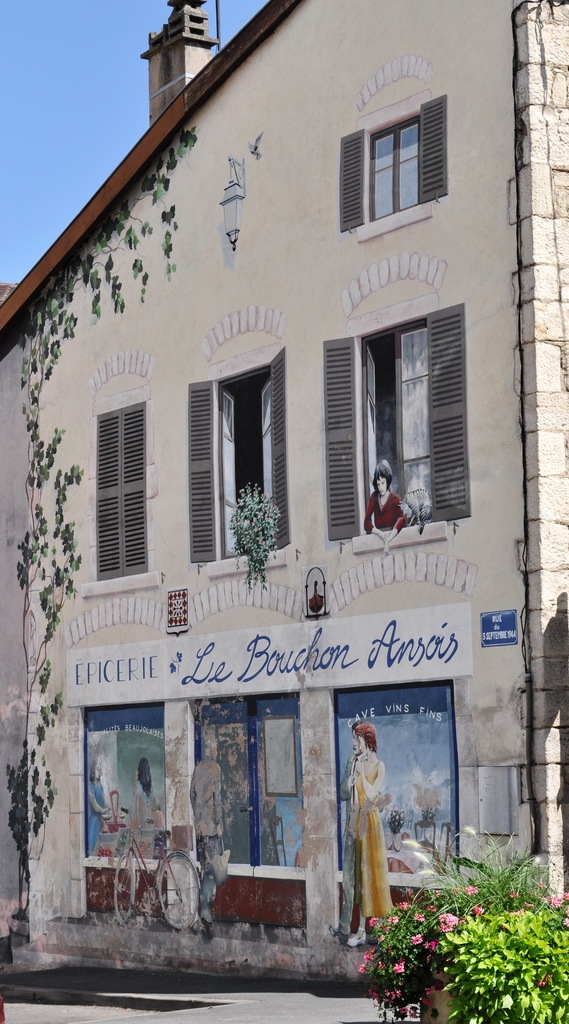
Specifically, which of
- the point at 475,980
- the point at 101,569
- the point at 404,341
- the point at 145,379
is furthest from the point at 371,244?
the point at 475,980

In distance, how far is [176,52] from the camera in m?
18.5

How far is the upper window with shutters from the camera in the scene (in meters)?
13.5

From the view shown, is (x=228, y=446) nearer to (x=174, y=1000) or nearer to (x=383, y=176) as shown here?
(x=383, y=176)

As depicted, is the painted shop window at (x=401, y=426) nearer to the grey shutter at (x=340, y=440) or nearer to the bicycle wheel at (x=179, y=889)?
the grey shutter at (x=340, y=440)

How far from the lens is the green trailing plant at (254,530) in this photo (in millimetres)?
15172

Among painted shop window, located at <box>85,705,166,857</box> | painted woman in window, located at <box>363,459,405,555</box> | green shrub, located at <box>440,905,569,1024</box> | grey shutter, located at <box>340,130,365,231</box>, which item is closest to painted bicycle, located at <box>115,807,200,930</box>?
painted shop window, located at <box>85,705,166,857</box>

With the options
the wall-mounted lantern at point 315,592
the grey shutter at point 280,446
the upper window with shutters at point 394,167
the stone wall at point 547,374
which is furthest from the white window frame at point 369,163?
the wall-mounted lantern at point 315,592

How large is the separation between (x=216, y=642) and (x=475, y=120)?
5647mm

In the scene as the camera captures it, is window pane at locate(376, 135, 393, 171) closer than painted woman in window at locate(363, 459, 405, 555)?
No

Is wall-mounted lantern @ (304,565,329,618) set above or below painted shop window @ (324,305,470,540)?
below

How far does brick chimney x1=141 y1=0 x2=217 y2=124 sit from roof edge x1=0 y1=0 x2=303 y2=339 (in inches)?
42.6

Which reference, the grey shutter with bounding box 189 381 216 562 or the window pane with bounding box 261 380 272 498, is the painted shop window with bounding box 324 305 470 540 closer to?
the window pane with bounding box 261 380 272 498

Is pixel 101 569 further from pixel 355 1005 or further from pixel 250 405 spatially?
pixel 355 1005

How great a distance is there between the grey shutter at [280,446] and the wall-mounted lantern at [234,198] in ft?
5.09
